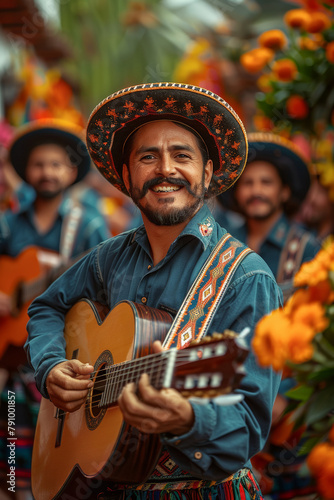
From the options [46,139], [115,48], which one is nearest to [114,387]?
[46,139]

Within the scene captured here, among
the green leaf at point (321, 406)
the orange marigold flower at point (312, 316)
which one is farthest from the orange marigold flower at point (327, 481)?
the orange marigold flower at point (312, 316)

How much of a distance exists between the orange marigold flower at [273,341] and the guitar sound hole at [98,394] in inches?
25.7

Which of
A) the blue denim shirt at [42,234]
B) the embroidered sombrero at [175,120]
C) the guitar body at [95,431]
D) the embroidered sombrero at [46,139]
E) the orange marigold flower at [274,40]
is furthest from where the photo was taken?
the embroidered sombrero at [46,139]

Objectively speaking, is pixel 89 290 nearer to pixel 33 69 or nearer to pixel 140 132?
pixel 140 132

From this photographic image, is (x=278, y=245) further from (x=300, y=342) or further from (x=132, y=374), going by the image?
(x=300, y=342)

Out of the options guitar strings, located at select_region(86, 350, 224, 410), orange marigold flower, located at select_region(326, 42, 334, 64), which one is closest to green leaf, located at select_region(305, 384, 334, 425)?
guitar strings, located at select_region(86, 350, 224, 410)

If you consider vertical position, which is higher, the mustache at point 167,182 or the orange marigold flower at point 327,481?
the mustache at point 167,182

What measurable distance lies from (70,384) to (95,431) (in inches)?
7.6

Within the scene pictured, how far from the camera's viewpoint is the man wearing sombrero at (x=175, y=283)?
1.77 m

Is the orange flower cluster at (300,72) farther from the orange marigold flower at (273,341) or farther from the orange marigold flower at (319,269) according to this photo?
the orange marigold flower at (273,341)

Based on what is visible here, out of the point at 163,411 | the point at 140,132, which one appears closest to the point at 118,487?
the point at 163,411

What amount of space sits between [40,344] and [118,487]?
0.68m

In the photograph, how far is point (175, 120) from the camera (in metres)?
2.30

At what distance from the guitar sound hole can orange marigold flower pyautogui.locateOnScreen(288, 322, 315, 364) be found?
2.43 feet
